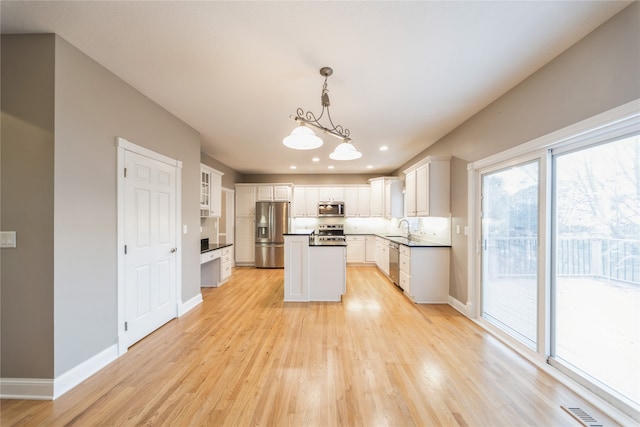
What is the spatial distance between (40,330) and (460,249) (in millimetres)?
4628

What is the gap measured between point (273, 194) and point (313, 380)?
5.53 meters

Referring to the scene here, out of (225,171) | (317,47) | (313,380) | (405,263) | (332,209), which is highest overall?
(317,47)

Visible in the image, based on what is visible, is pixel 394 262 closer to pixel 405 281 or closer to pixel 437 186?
pixel 405 281

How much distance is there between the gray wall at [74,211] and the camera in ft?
6.24

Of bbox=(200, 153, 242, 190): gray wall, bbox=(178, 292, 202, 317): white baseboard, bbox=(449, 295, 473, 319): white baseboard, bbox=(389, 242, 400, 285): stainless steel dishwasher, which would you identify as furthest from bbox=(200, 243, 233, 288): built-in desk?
bbox=(449, 295, 473, 319): white baseboard

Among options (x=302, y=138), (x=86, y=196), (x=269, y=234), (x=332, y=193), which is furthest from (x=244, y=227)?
(x=302, y=138)

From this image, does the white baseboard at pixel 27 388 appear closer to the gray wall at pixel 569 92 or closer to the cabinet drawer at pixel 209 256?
the cabinet drawer at pixel 209 256

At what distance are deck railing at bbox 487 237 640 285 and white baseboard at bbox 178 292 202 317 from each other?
4.25 m

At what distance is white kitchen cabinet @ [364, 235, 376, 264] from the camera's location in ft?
23.4

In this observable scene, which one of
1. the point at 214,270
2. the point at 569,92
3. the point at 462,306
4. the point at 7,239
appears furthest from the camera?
the point at 214,270

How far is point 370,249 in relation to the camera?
7160 mm

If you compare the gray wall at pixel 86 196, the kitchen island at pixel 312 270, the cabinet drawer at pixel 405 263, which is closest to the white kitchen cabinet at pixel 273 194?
the kitchen island at pixel 312 270

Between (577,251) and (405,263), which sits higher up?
(577,251)

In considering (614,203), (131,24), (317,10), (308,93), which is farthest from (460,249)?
(131,24)
